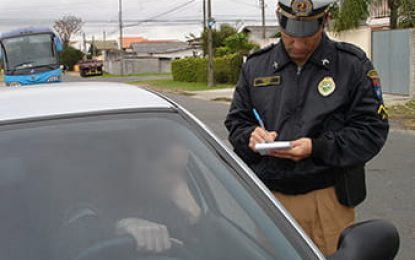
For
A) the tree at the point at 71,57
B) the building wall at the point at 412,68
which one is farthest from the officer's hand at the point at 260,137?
the tree at the point at 71,57

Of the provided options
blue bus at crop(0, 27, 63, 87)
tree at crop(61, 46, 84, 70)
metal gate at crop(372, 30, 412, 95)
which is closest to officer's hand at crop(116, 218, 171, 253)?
metal gate at crop(372, 30, 412, 95)

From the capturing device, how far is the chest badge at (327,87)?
281cm

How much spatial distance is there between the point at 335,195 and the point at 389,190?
4.27 metres

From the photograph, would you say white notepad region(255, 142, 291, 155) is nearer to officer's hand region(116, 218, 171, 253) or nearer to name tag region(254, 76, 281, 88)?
name tag region(254, 76, 281, 88)

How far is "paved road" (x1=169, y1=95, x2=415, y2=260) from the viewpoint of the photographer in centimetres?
555

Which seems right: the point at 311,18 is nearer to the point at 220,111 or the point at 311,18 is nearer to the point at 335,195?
the point at 335,195

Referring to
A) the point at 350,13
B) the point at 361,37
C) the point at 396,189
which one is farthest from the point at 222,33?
the point at 396,189

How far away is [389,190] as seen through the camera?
6.96m

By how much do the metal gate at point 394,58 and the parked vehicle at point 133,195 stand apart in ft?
53.7

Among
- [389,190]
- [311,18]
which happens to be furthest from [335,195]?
[389,190]

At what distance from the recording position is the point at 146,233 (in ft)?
7.47

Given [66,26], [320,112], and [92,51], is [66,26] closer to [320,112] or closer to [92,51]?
[92,51]

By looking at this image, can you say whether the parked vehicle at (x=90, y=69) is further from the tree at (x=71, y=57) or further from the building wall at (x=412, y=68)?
the building wall at (x=412, y=68)

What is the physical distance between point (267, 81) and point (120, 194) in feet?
3.06
